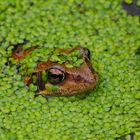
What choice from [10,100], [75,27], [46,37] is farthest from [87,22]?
[10,100]

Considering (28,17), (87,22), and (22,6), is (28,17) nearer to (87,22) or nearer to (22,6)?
(22,6)

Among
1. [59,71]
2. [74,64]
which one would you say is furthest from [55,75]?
[74,64]
